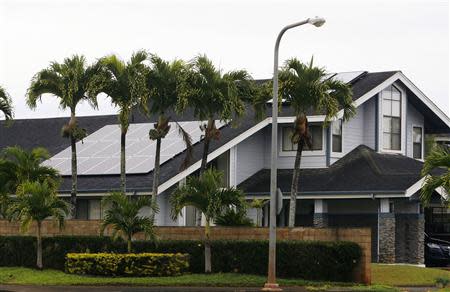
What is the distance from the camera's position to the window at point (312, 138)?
4647cm

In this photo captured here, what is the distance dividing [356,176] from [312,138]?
11.1ft

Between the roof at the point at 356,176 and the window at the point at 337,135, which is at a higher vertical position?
the window at the point at 337,135

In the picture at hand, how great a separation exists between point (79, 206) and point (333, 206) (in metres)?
10.8

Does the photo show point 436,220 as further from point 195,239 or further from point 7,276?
point 7,276

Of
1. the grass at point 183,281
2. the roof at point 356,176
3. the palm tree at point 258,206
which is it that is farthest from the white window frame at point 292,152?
the grass at point 183,281

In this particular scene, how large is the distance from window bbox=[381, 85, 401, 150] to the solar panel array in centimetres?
785

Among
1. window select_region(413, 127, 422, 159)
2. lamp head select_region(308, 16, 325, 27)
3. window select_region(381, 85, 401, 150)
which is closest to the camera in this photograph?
lamp head select_region(308, 16, 325, 27)

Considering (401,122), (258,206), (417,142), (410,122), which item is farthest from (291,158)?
(417,142)

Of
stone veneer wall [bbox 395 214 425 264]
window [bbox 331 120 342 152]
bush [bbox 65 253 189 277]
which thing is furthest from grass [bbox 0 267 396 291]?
window [bbox 331 120 342 152]

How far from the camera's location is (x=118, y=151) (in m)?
46.8

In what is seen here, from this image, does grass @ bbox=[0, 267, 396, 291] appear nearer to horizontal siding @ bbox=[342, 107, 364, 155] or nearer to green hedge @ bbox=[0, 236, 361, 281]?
green hedge @ bbox=[0, 236, 361, 281]

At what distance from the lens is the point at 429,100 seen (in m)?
49.7

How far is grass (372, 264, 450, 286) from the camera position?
36719 millimetres

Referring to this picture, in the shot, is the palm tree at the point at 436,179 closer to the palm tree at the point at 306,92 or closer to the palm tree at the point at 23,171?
the palm tree at the point at 306,92
